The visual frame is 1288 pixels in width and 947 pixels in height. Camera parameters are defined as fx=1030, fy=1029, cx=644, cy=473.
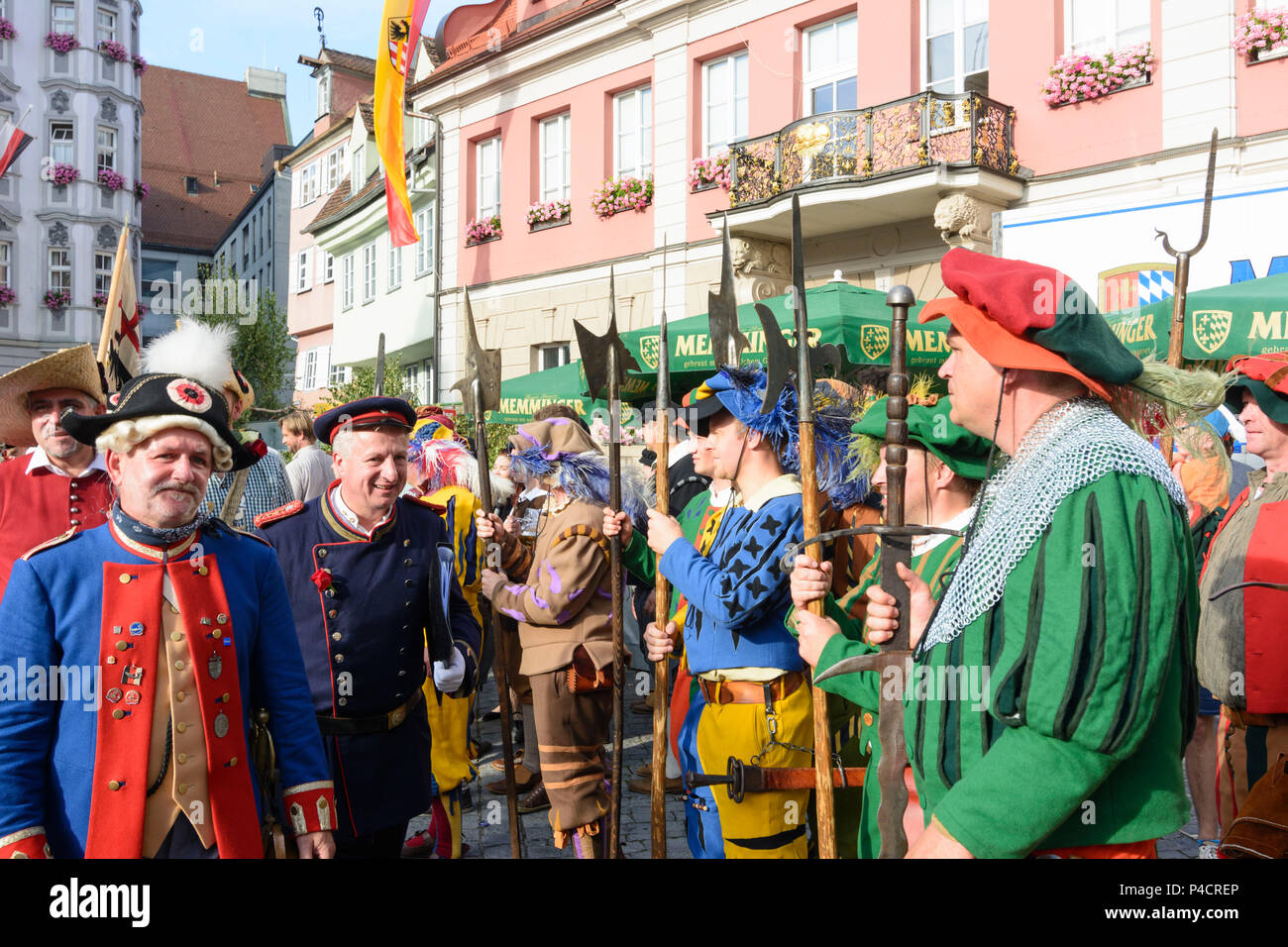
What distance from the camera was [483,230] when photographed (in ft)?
59.6

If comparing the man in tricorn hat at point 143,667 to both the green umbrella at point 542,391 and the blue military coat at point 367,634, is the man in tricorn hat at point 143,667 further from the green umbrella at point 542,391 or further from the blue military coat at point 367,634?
the green umbrella at point 542,391

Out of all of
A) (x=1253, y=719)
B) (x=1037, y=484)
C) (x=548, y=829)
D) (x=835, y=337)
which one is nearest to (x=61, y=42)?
(x=835, y=337)

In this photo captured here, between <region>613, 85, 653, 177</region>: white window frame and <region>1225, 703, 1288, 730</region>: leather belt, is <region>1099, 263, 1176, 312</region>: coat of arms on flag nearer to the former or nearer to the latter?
<region>1225, 703, 1288, 730</region>: leather belt

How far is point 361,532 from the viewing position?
11.7 ft

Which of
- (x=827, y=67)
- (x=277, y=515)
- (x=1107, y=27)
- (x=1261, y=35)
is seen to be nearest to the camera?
(x=277, y=515)

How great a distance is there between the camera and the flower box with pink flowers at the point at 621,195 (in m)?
15.5

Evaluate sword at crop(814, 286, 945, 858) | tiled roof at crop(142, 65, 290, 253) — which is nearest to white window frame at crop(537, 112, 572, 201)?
sword at crop(814, 286, 945, 858)

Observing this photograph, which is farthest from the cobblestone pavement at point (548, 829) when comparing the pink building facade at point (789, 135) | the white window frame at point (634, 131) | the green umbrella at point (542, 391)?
the white window frame at point (634, 131)

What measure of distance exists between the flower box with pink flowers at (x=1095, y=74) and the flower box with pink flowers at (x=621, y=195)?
5.87 m

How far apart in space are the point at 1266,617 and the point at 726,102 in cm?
1262

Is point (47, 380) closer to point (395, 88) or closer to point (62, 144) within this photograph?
point (395, 88)

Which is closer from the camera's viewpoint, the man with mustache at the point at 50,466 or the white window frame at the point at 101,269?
the man with mustache at the point at 50,466

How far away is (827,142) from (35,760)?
1232cm
